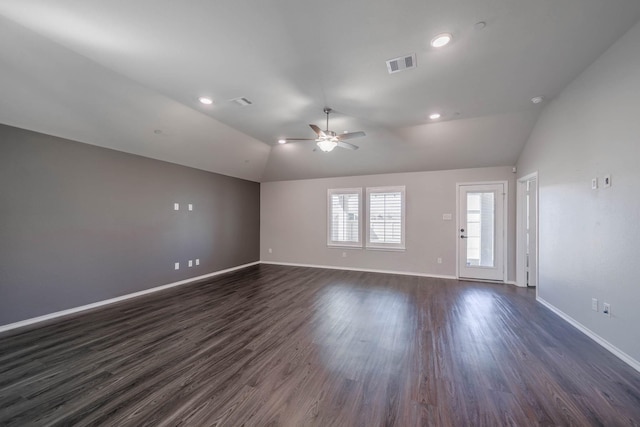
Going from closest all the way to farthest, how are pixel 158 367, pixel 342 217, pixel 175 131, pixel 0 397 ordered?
1. pixel 0 397
2. pixel 158 367
3. pixel 175 131
4. pixel 342 217

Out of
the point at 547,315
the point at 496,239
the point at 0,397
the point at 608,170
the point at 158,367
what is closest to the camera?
the point at 0,397

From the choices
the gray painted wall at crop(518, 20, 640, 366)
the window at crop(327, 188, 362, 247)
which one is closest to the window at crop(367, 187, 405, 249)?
the window at crop(327, 188, 362, 247)

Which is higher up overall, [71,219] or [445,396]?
[71,219]

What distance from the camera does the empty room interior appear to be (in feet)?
6.63

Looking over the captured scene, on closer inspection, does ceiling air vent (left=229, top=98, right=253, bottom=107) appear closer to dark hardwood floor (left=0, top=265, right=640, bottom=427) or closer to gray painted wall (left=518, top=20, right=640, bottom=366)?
dark hardwood floor (left=0, top=265, right=640, bottom=427)

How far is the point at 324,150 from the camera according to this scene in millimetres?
3850

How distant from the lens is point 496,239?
546 centimetres

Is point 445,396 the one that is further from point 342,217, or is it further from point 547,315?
point 342,217

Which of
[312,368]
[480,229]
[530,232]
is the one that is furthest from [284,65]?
[530,232]

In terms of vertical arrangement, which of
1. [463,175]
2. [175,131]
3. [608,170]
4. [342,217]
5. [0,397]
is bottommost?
[0,397]

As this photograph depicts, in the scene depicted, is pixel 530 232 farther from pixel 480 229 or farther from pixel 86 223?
pixel 86 223

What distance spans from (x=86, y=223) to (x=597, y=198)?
23.0 ft

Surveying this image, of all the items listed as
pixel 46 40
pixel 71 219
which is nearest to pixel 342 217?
pixel 71 219

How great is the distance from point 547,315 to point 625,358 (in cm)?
124
